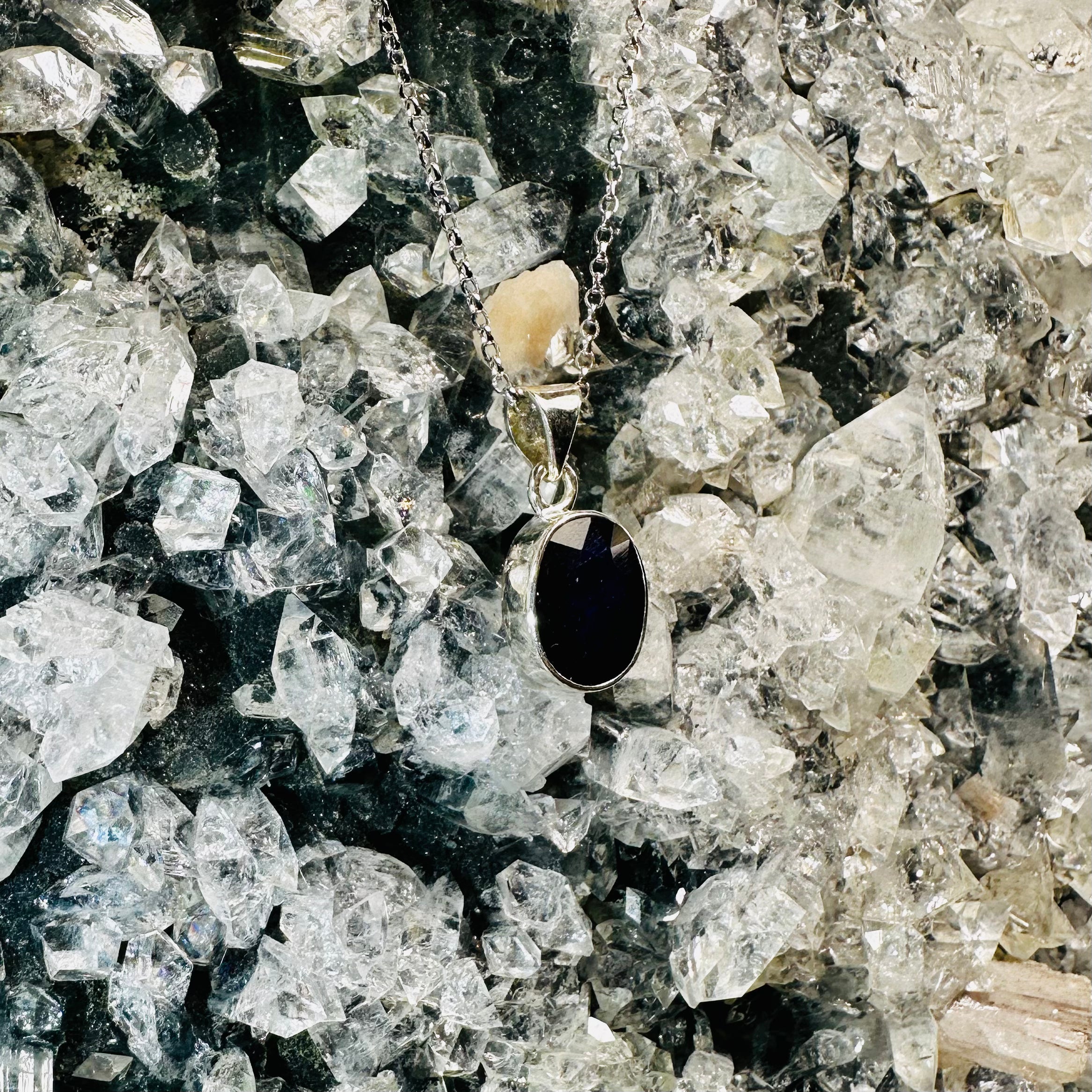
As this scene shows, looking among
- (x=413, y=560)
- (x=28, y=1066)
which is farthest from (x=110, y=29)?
(x=28, y=1066)

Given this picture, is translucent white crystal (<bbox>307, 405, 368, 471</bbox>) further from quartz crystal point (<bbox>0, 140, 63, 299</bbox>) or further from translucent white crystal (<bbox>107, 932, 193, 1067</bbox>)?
translucent white crystal (<bbox>107, 932, 193, 1067</bbox>)

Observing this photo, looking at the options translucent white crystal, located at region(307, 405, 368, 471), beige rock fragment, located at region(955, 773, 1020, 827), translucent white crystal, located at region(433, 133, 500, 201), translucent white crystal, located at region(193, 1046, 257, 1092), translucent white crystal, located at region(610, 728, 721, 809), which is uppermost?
translucent white crystal, located at region(433, 133, 500, 201)

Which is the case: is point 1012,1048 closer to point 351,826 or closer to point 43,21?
point 351,826

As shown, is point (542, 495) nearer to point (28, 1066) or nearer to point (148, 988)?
point (148, 988)

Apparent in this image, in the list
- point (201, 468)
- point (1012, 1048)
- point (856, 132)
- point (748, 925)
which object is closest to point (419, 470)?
point (201, 468)

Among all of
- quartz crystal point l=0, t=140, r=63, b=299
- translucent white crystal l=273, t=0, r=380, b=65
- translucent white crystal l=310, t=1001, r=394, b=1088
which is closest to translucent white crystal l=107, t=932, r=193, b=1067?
translucent white crystal l=310, t=1001, r=394, b=1088

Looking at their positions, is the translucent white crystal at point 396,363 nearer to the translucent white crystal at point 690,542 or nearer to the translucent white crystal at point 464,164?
the translucent white crystal at point 464,164
